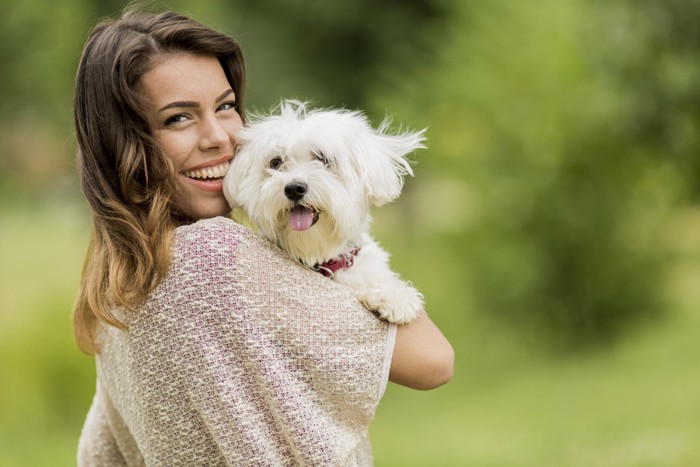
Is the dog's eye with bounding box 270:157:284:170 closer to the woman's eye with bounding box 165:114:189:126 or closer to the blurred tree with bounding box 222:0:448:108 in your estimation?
the woman's eye with bounding box 165:114:189:126

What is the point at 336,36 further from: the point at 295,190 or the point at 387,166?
the point at 295,190

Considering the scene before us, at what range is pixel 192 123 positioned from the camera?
2623mm

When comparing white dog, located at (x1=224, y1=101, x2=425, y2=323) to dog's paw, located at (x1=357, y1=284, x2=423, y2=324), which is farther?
white dog, located at (x1=224, y1=101, x2=425, y2=323)

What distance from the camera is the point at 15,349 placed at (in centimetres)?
927

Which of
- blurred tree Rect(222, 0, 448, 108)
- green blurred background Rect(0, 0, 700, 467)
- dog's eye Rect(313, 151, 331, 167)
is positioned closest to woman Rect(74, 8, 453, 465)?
dog's eye Rect(313, 151, 331, 167)

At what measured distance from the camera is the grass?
7.26m

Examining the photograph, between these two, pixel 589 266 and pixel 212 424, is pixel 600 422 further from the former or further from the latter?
pixel 212 424

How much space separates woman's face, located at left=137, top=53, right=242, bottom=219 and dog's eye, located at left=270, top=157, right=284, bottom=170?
136 mm

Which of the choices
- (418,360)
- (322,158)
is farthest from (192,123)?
(418,360)

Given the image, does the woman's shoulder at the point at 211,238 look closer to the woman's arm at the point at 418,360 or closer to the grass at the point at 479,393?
the woman's arm at the point at 418,360

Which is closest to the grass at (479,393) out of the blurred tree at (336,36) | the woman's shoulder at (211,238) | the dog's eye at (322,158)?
the dog's eye at (322,158)

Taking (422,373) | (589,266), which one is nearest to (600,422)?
(589,266)

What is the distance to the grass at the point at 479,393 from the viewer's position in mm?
7262

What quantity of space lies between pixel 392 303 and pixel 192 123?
2.46 ft
